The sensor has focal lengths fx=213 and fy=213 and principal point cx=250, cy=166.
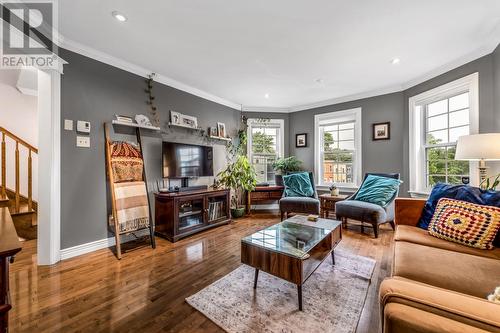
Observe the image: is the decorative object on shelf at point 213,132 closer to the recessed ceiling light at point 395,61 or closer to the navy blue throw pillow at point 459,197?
the recessed ceiling light at point 395,61

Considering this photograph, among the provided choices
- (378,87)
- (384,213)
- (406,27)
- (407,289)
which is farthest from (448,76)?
(407,289)

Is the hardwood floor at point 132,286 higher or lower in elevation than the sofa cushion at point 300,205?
lower

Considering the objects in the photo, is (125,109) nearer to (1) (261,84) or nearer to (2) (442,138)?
(1) (261,84)

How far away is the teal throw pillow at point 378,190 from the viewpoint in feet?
10.6

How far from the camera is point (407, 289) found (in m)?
0.66

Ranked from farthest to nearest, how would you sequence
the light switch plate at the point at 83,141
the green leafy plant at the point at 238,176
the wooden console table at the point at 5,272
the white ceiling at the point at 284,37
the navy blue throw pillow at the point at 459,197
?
the green leafy plant at the point at 238,176 < the light switch plate at the point at 83,141 < the white ceiling at the point at 284,37 < the navy blue throw pillow at the point at 459,197 < the wooden console table at the point at 5,272

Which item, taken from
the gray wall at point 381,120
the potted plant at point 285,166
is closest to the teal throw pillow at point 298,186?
the potted plant at point 285,166

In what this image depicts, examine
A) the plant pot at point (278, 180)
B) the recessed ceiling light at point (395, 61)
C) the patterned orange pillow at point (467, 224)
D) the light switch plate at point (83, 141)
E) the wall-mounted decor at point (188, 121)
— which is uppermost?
the recessed ceiling light at point (395, 61)

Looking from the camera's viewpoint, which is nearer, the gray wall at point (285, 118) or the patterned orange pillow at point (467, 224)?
the patterned orange pillow at point (467, 224)

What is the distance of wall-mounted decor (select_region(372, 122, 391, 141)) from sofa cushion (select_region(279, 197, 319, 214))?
1720 mm

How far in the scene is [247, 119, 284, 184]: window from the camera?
16.3 feet

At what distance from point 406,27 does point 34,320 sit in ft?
13.0

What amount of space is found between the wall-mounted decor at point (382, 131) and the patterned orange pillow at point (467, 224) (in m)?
2.34

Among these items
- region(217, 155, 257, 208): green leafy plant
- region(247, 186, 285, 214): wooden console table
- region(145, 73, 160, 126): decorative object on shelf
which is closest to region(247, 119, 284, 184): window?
region(247, 186, 285, 214): wooden console table
